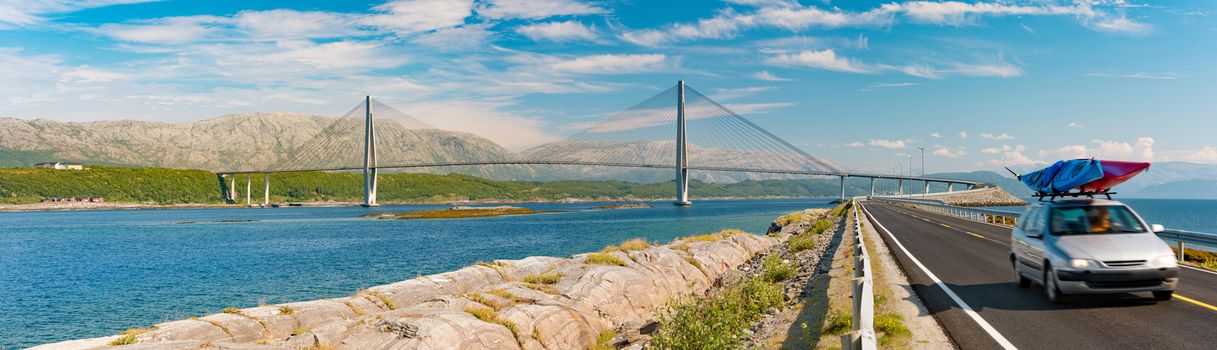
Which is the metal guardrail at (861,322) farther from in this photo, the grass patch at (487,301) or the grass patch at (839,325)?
the grass patch at (487,301)

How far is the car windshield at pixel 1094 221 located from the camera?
1124 centimetres

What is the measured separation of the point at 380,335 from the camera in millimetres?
12086

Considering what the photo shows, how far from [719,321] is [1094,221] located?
6.59m

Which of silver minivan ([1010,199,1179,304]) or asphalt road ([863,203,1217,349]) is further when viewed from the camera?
silver minivan ([1010,199,1179,304])

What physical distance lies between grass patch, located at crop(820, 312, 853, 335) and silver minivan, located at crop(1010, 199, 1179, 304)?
342cm

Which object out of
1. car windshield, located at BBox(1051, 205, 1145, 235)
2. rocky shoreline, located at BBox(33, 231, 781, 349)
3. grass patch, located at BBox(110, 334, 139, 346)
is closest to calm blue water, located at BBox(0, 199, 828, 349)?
rocky shoreline, located at BBox(33, 231, 781, 349)

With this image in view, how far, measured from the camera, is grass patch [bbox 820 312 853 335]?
32.2ft

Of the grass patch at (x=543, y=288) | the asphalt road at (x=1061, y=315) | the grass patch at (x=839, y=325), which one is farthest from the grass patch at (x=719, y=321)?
the grass patch at (x=543, y=288)

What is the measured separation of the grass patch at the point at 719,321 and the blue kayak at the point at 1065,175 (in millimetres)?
5801

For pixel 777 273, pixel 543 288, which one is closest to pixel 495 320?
pixel 543 288

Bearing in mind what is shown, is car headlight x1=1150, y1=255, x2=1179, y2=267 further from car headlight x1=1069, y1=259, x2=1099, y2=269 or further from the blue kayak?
the blue kayak

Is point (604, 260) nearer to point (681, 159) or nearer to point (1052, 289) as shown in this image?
point (1052, 289)

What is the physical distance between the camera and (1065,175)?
12.7 metres

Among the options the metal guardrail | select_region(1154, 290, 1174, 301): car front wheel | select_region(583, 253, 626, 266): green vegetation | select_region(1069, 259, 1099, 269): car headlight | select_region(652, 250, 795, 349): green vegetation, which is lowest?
select_region(583, 253, 626, 266): green vegetation
